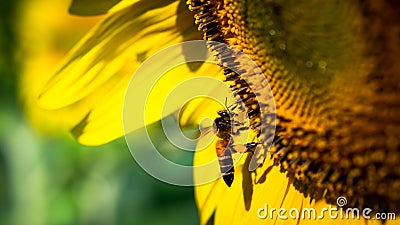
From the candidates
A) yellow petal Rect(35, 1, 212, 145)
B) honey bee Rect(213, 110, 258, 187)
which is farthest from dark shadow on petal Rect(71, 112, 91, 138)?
honey bee Rect(213, 110, 258, 187)

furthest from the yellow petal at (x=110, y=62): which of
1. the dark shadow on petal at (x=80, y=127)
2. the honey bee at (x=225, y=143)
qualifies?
the honey bee at (x=225, y=143)

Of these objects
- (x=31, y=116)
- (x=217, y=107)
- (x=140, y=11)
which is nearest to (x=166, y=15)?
(x=140, y=11)

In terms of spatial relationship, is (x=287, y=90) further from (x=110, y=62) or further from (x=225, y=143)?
(x=110, y=62)

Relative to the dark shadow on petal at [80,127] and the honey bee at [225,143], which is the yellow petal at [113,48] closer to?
the dark shadow on petal at [80,127]

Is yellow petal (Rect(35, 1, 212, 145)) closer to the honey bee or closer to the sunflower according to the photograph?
the sunflower

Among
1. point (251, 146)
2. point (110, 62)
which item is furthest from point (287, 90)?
point (110, 62)

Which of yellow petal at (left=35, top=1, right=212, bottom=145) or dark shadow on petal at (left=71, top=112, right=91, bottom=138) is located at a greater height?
yellow petal at (left=35, top=1, right=212, bottom=145)

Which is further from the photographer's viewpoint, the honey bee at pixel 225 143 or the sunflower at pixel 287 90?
the honey bee at pixel 225 143
